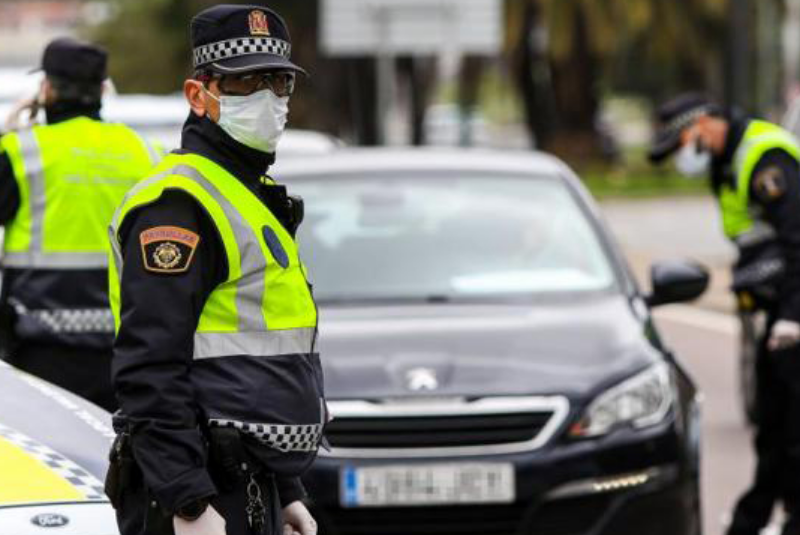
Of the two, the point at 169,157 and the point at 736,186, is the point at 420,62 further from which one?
Answer: the point at 169,157

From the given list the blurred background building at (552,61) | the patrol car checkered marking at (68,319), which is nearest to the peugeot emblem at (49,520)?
the patrol car checkered marking at (68,319)

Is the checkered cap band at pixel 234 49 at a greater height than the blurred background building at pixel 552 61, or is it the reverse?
the checkered cap band at pixel 234 49

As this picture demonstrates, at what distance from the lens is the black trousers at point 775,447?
6965 millimetres

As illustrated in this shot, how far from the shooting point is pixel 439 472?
20.0 feet

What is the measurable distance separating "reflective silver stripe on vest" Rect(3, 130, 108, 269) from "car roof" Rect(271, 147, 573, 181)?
1899mm

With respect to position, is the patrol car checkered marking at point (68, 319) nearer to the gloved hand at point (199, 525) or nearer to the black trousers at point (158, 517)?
the black trousers at point (158, 517)

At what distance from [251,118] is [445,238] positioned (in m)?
3.70

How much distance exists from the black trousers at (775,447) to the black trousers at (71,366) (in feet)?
7.71

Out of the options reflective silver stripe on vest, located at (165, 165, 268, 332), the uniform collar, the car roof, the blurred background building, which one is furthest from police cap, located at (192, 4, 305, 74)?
the blurred background building

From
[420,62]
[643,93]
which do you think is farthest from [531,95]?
[643,93]

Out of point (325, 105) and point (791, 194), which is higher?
point (791, 194)

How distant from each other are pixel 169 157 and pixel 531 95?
38.2m

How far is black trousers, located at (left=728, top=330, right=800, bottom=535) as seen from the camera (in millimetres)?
6965

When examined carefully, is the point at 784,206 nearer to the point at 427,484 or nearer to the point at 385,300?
the point at 385,300
